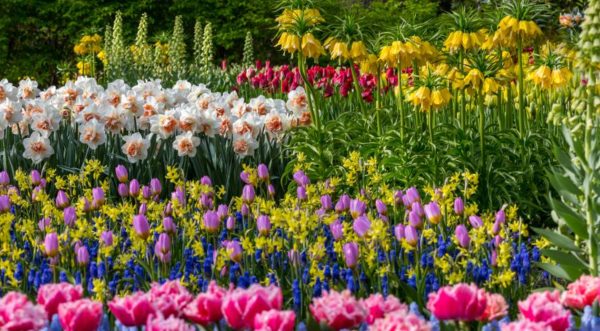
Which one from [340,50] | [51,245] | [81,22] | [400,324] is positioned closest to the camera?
[400,324]

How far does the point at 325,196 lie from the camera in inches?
172

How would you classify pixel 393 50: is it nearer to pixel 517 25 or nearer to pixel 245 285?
pixel 517 25

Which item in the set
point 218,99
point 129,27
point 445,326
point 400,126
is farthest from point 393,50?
point 129,27

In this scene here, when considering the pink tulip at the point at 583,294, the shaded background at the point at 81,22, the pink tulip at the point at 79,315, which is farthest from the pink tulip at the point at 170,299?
the shaded background at the point at 81,22

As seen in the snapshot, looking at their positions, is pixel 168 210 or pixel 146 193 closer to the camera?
Result: pixel 168 210

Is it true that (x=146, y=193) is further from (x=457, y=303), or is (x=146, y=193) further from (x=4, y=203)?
(x=457, y=303)

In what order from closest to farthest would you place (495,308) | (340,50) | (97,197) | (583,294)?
(495,308), (583,294), (97,197), (340,50)

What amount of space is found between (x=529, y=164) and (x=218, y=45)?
494 inches

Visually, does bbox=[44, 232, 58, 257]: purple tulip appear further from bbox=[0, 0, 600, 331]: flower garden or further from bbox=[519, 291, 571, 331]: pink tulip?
bbox=[519, 291, 571, 331]: pink tulip

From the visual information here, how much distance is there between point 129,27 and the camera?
54.3ft

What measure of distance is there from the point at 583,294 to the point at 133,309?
120 centimetres

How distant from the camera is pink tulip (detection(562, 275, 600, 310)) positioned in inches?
98.9

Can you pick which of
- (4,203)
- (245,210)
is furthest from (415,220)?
(4,203)

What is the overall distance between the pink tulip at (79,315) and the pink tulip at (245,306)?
12.1 inches
